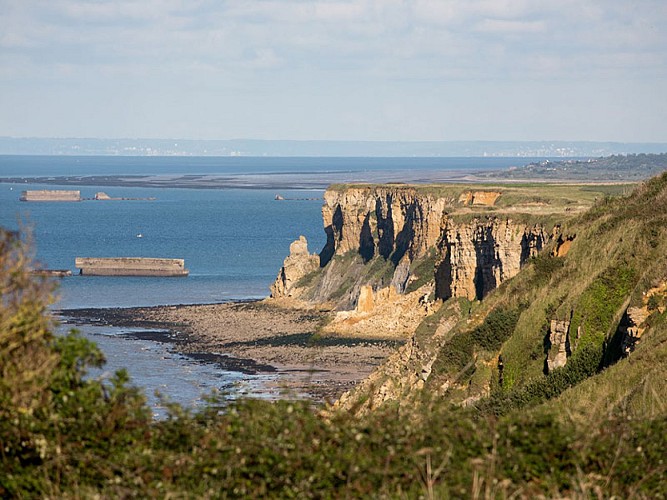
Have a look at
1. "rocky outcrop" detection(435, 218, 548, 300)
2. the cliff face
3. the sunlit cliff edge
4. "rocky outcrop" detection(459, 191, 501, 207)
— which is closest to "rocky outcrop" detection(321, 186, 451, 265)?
the cliff face

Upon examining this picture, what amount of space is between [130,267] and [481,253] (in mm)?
63113

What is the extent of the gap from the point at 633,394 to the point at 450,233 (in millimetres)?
48447

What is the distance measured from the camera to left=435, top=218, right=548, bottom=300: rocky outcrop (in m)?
63.2

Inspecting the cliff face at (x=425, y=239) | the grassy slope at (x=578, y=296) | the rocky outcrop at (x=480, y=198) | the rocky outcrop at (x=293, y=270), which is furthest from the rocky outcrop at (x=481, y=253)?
the rocky outcrop at (x=293, y=270)

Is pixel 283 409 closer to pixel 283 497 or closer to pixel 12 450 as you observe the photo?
pixel 283 497

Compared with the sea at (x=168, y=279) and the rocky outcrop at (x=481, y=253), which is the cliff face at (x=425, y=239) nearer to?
the rocky outcrop at (x=481, y=253)

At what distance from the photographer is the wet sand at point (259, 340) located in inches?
2525

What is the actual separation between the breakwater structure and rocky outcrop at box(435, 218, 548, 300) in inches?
2147

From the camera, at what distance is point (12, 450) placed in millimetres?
11023

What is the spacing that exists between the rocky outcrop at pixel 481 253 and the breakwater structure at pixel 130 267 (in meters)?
54.5

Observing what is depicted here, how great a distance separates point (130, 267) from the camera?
12319 cm

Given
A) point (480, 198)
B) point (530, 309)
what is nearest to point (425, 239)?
point (480, 198)

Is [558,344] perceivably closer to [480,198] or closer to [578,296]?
[578,296]

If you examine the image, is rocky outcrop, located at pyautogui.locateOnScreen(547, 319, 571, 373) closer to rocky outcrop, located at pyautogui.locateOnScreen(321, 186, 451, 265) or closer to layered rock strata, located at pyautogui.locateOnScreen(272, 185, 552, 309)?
layered rock strata, located at pyautogui.locateOnScreen(272, 185, 552, 309)
